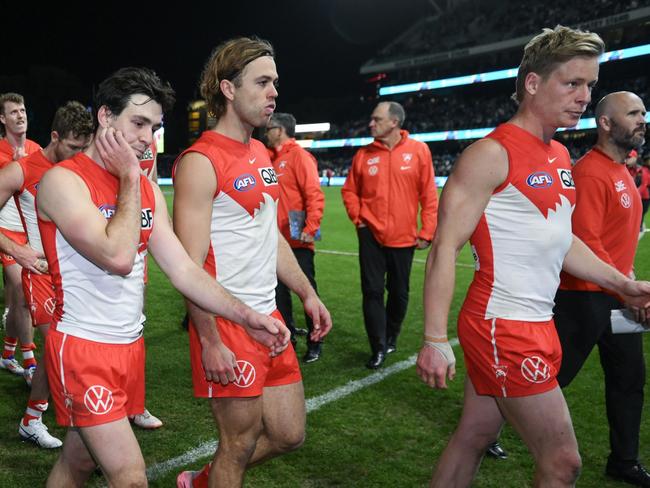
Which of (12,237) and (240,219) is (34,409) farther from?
(240,219)

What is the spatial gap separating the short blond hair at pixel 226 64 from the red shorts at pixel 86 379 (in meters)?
1.21

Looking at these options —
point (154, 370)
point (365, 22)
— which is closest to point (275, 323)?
point (154, 370)

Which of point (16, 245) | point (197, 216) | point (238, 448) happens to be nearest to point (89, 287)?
point (197, 216)

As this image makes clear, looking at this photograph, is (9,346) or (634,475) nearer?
(634,475)

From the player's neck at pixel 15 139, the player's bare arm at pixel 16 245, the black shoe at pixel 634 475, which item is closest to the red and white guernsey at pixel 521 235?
the black shoe at pixel 634 475

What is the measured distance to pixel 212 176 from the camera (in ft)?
9.05

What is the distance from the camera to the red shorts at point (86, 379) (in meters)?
2.34

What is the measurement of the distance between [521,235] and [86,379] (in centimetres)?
180

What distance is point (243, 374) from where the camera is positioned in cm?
277

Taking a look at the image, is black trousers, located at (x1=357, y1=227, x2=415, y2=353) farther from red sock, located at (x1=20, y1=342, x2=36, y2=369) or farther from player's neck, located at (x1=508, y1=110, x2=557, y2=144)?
player's neck, located at (x1=508, y1=110, x2=557, y2=144)

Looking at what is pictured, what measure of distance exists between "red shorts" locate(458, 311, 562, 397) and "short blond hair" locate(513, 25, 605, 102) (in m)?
1.04

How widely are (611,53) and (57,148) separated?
45.5 metres

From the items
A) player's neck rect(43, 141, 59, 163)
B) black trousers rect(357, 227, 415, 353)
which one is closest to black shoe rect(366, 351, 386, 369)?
black trousers rect(357, 227, 415, 353)

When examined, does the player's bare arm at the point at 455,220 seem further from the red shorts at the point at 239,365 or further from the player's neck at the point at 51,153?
the player's neck at the point at 51,153
